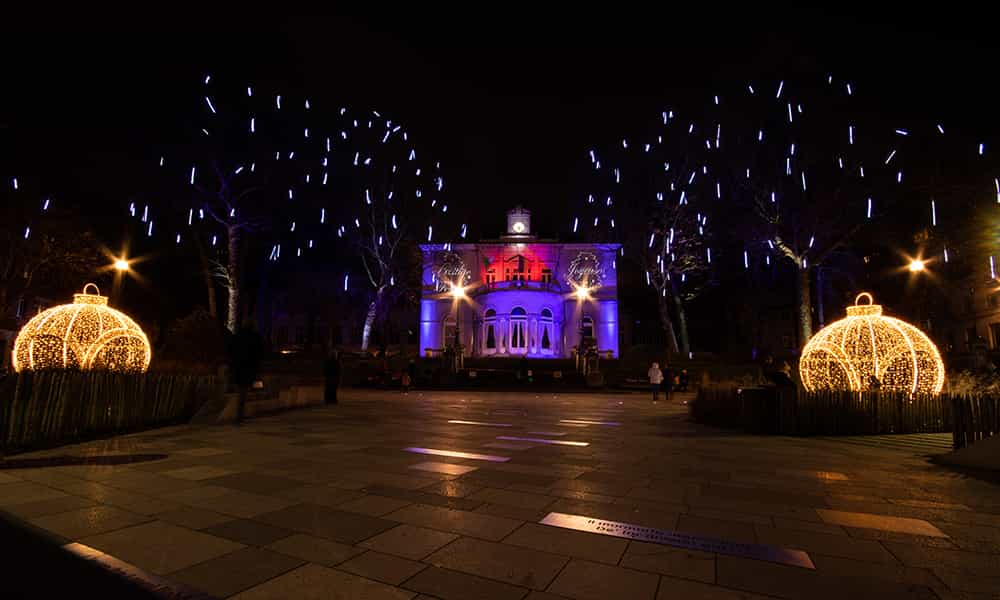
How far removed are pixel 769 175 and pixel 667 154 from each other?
8.35 metres

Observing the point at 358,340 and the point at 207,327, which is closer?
the point at 207,327

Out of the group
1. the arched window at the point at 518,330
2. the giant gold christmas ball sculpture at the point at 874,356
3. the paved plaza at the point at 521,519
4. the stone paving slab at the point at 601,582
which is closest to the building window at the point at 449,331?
the arched window at the point at 518,330

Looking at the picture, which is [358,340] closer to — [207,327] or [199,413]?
[207,327]

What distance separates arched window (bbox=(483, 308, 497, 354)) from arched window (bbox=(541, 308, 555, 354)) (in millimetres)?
4164

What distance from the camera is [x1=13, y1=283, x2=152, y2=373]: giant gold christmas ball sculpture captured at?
12320mm

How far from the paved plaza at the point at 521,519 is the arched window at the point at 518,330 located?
34.6m

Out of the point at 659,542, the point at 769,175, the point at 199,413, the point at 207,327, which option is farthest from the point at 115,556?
the point at 769,175

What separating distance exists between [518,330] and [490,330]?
8.65 ft

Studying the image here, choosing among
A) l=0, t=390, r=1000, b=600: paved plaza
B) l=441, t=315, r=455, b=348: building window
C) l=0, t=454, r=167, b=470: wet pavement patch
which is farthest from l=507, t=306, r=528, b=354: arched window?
l=0, t=454, r=167, b=470: wet pavement patch

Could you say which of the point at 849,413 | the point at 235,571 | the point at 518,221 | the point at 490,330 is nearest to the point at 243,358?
the point at 235,571

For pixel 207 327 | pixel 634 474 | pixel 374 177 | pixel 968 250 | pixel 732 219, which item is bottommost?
pixel 634 474

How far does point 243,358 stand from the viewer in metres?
10.4

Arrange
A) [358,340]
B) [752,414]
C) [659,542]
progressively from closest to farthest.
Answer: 1. [659,542]
2. [752,414]
3. [358,340]

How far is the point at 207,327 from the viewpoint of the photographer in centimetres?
2372
